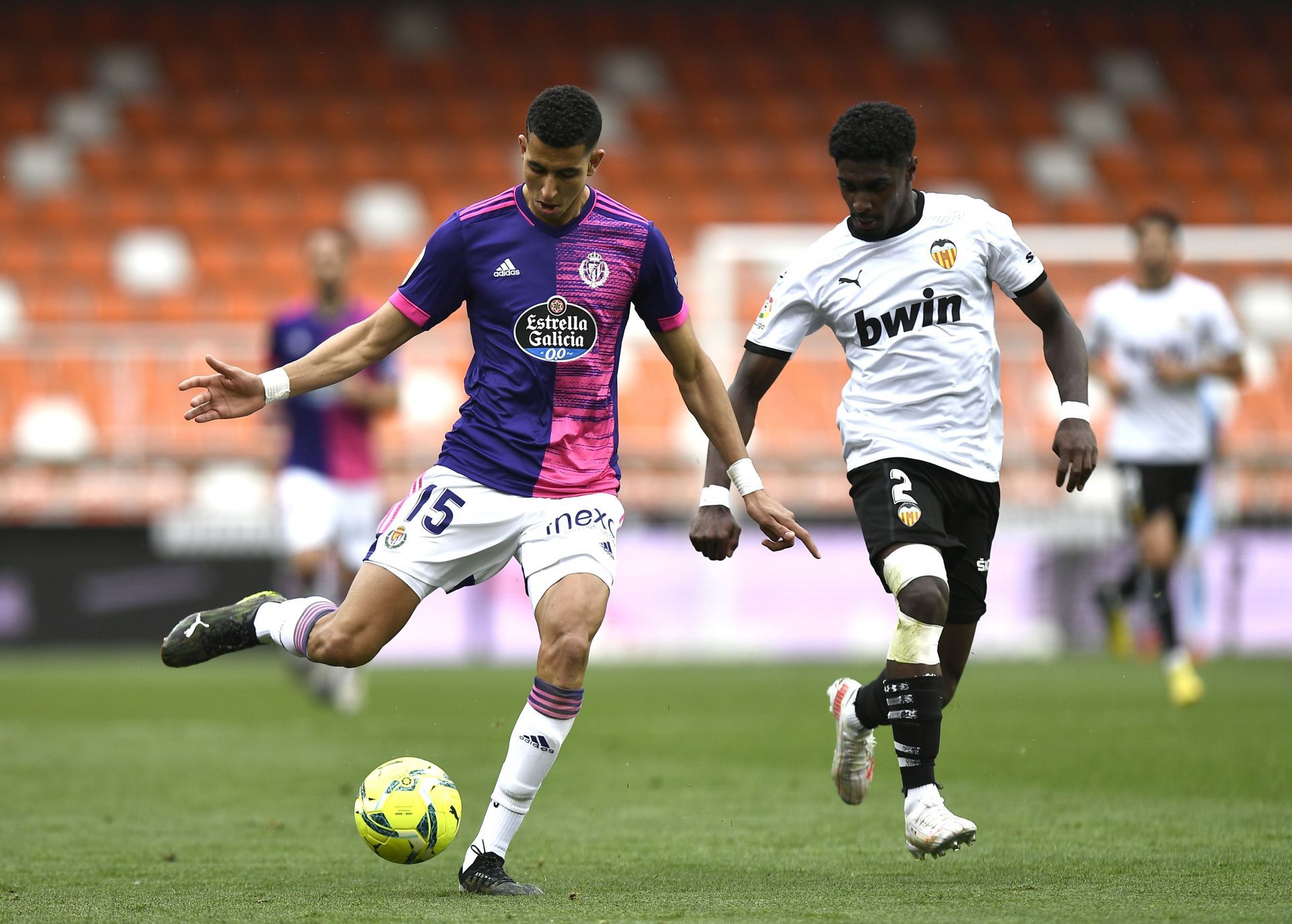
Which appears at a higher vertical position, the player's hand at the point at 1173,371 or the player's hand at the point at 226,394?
the player's hand at the point at 1173,371

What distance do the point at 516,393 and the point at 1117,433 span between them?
647 centimetres

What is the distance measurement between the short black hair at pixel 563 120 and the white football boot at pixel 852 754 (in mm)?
1998

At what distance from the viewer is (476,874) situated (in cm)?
492

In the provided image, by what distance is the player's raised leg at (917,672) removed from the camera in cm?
516

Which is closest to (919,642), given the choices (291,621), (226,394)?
(291,621)

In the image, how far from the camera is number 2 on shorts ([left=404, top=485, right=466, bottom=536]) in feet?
17.1

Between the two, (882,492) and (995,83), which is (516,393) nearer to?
(882,492)

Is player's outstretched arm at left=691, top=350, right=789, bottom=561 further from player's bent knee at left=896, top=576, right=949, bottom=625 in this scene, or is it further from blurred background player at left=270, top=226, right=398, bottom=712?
blurred background player at left=270, top=226, right=398, bottom=712

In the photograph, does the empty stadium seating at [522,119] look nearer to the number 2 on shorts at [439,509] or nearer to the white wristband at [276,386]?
the white wristband at [276,386]

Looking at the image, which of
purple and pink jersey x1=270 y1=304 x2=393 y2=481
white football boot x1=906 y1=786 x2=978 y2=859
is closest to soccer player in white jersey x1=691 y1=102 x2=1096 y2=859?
white football boot x1=906 y1=786 x2=978 y2=859

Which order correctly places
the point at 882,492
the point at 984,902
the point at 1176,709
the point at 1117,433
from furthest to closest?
the point at 1117,433
the point at 1176,709
the point at 882,492
the point at 984,902

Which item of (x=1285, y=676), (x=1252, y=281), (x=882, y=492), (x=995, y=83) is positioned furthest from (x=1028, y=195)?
(x=882, y=492)

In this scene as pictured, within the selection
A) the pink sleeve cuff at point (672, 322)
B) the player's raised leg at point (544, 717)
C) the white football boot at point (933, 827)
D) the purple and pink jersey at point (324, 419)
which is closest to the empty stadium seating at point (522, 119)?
the purple and pink jersey at point (324, 419)

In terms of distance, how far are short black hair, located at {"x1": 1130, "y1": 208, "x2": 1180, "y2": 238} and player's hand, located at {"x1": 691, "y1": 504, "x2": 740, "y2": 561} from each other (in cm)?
544
